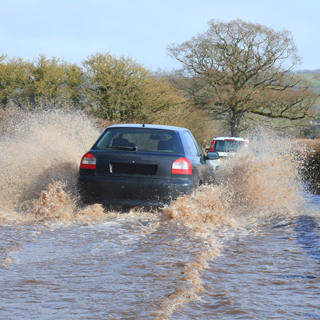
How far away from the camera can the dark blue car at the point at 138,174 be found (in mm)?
6621

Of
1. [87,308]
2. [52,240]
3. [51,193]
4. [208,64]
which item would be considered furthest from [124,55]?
[87,308]

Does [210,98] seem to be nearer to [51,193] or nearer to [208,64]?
[208,64]

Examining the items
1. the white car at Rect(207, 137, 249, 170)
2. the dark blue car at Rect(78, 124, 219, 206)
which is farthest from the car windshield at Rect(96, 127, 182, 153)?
the white car at Rect(207, 137, 249, 170)

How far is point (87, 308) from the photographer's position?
129 inches

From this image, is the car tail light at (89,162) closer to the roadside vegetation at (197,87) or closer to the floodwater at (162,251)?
the floodwater at (162,251)

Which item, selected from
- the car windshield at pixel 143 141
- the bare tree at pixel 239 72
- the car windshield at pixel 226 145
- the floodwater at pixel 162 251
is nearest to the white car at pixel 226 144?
the car windshield at pixel 226 145

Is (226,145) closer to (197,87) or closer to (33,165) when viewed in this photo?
(33,165)

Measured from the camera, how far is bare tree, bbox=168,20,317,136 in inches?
1404

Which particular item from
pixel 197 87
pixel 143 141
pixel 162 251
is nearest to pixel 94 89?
pixel 197 87

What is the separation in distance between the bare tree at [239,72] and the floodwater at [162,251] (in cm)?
2757

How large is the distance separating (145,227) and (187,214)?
720 mm

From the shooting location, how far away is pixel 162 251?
192 inches

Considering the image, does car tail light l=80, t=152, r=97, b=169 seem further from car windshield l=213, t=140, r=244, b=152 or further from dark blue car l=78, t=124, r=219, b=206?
car windshield l=213, t=140, r=244, b=152

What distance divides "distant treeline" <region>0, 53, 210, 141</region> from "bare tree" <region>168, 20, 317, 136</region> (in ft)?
24.0
